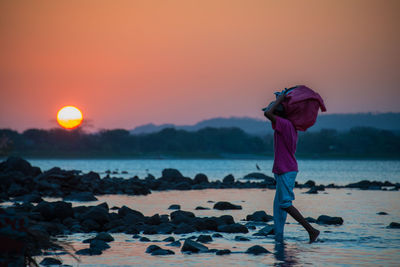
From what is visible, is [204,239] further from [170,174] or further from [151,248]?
[170,174]

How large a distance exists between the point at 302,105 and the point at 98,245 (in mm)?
3910

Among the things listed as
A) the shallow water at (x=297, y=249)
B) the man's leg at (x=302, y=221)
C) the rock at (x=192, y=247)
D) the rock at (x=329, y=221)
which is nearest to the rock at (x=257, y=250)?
the shallow water at (x=297, y=249)

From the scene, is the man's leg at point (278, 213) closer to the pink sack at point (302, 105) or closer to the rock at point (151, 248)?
the pink sack at point (302, 105)

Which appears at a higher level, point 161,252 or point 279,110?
point 279,110

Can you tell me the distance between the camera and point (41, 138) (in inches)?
5221

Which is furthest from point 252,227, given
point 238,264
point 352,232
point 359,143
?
point 359,143

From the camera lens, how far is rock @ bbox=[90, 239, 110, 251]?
9.63 m

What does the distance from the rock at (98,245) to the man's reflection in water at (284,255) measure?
2.71 metres

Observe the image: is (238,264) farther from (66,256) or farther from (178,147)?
(178,147)

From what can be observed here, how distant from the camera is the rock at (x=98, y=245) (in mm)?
9628

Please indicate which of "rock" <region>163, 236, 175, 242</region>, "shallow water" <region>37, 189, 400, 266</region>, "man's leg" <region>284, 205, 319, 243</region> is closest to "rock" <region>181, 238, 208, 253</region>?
"shallow water" <region>37, 189, 400, 266</region>

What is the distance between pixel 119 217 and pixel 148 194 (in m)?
11.4

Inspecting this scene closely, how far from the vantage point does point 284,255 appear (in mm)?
9031

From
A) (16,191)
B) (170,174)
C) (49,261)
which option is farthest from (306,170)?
(49,261)
